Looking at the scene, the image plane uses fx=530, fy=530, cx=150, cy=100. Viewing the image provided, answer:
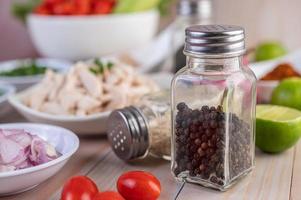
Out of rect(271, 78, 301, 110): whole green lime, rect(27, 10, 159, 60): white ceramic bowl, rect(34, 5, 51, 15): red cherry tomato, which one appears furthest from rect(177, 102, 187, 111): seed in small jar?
rect(34, 5, 51, 15): red cherry tomato

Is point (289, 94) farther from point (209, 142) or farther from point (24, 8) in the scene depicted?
point (24, 8)

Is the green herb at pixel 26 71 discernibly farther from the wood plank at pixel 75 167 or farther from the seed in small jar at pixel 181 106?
the seed in small jar at pixel 181 106

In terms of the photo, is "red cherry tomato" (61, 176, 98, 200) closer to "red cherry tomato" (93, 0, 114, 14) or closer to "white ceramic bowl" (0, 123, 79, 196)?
"white ceramic bowl" (0, 123, 79, 196)

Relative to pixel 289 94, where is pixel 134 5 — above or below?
above

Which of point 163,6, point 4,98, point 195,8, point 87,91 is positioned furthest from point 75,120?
point 163,6

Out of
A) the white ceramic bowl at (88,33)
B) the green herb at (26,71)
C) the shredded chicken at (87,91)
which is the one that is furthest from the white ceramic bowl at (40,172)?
the white ceramic bowl at (88,33)
